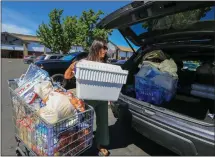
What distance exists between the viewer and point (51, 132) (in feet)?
6.60

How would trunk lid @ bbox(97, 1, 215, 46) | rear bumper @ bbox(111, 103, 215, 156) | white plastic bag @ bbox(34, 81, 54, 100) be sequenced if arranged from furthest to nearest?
white plastic bag @ bbox(34, 81, 54, 100)
trunk lid @ bbox(97, 1, 215, 46)
rear bumper @ bbox(111, 103, 215, 156)

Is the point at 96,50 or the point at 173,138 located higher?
the point at 96,50

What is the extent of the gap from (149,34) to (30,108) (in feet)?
7.27

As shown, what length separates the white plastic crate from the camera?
2.13 meters

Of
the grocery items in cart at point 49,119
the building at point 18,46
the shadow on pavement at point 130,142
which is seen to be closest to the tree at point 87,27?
the shadow on pavement at point 130,142

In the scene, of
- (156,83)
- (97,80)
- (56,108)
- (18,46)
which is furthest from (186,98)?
(18,46)

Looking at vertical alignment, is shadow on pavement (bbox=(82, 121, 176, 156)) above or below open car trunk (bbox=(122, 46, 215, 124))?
below

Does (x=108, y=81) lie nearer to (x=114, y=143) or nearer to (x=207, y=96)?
(x=114, y=143)

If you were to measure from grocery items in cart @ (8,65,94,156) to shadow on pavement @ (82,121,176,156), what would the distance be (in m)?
0.79

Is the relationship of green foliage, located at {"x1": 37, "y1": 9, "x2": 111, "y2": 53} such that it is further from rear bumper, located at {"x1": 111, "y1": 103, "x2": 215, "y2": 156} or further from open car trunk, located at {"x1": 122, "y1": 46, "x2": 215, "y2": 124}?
rear bumper, located at {"x1": 111, "y1": 103, "x2": 215, "y2": 156}

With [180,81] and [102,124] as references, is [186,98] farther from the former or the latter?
[102,124]

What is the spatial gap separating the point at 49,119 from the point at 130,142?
5.99 feet

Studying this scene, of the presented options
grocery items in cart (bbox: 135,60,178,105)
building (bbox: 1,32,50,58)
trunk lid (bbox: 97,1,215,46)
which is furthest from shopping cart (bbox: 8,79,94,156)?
building (bbox: 1,32,50,58)

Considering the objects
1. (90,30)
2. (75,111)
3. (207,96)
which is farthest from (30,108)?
(90,30)
